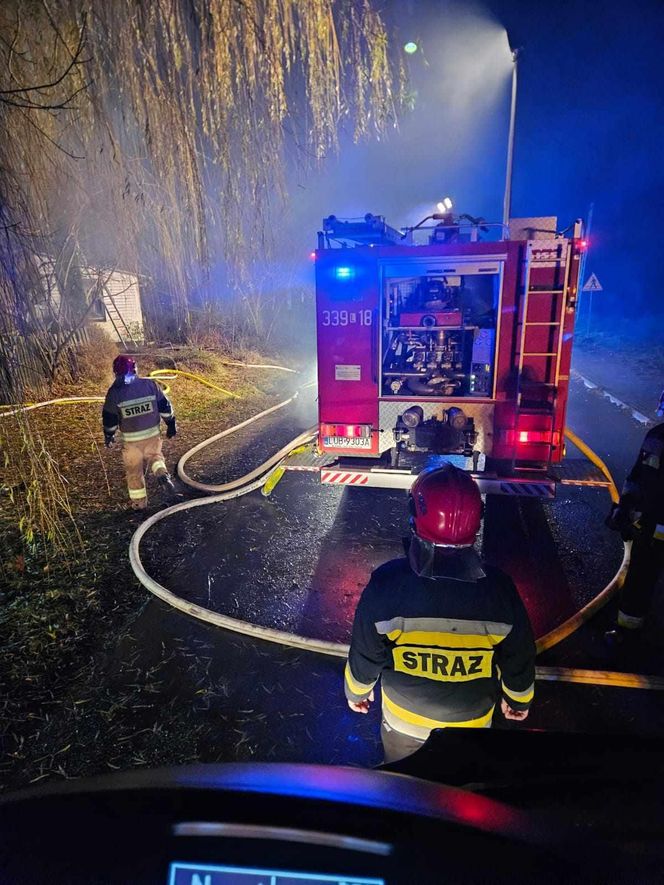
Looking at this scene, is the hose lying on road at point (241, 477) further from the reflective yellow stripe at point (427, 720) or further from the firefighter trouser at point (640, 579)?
the reflective yellow stripe at point (427, 720)

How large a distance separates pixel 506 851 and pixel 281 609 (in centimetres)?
340

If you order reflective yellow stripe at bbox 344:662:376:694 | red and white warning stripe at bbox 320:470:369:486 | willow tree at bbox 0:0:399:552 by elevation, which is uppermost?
willow tree at bbox 0:0:399:552

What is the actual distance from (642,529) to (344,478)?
2.94 metres

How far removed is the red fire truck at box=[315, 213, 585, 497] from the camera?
16.9 feet

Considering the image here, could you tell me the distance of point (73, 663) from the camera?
11.2 feet

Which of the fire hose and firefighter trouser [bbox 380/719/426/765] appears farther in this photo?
the fire hose

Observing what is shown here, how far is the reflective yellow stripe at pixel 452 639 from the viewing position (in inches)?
68.5

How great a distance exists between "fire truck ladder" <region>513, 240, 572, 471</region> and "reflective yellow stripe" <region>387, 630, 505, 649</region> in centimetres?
396

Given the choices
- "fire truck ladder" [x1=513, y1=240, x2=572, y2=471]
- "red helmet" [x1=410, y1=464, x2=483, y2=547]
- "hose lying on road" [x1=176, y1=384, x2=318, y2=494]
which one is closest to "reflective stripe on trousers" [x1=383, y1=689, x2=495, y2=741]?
"red helmet" [x1=410, y1=464, x2=483, y2=547]

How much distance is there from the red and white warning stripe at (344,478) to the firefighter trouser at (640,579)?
8.78ft

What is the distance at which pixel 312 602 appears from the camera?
161 inches

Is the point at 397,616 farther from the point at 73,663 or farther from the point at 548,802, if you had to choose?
the point at 73,663

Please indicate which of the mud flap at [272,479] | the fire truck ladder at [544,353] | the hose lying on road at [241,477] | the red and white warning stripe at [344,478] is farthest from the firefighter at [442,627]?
the hose lying on road at [241,477]

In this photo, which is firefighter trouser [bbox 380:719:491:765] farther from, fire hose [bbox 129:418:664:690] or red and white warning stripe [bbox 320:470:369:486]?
red and white warning stripe [bbox 320:470:369:486]
